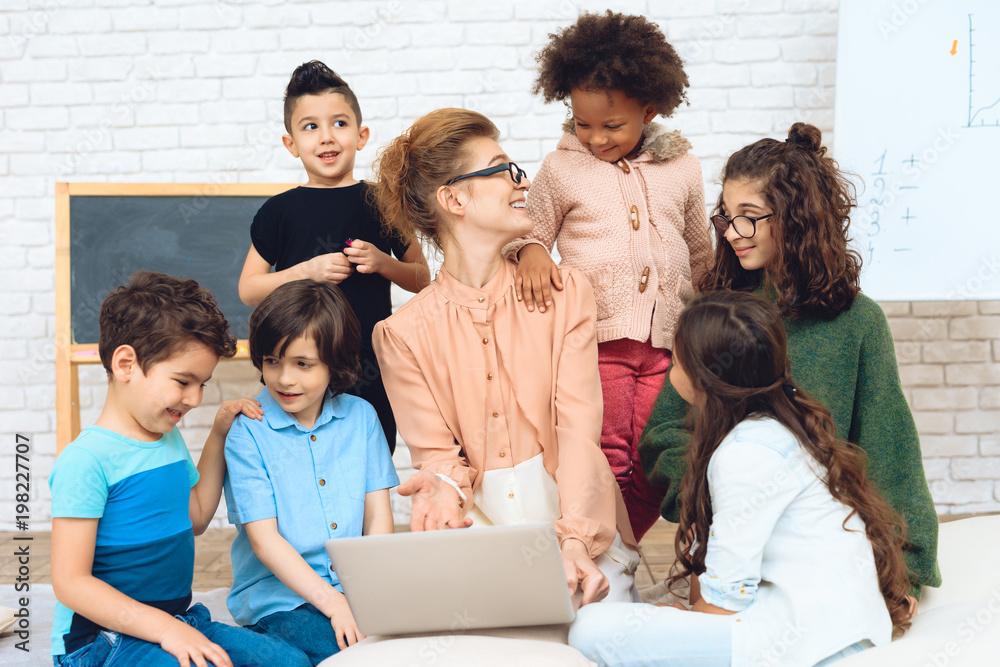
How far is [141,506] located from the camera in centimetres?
138

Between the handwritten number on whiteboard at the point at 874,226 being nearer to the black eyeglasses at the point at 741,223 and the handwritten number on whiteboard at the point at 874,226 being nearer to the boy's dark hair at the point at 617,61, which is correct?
the boy's dark hair at the point at 617,61

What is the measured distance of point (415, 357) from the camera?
1.64 m

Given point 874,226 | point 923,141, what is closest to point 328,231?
point 874,226

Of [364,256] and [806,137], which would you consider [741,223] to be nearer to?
[806,137]

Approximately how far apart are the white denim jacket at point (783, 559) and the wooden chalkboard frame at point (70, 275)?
1.80 meters

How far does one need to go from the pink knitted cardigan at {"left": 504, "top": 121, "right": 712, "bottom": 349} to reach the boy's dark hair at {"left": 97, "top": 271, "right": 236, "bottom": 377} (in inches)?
25.1

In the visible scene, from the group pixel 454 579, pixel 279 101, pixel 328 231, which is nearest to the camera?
pixel 454 579

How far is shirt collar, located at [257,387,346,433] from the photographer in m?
1.55

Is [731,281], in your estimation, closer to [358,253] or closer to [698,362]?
[698,362]

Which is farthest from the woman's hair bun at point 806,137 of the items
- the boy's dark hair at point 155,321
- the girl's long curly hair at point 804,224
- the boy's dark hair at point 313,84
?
the boy's dark hair at point 155,321

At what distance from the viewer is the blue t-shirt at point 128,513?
1.31m

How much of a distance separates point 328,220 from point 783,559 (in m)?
1.18

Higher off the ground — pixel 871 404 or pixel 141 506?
pixel 871 404

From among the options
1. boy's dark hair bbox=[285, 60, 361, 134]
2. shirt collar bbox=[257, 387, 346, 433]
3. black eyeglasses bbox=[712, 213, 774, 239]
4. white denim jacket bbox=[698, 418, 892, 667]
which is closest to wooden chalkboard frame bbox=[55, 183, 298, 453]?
boy's dark hair bbox=[285, 60, 361, 134]
